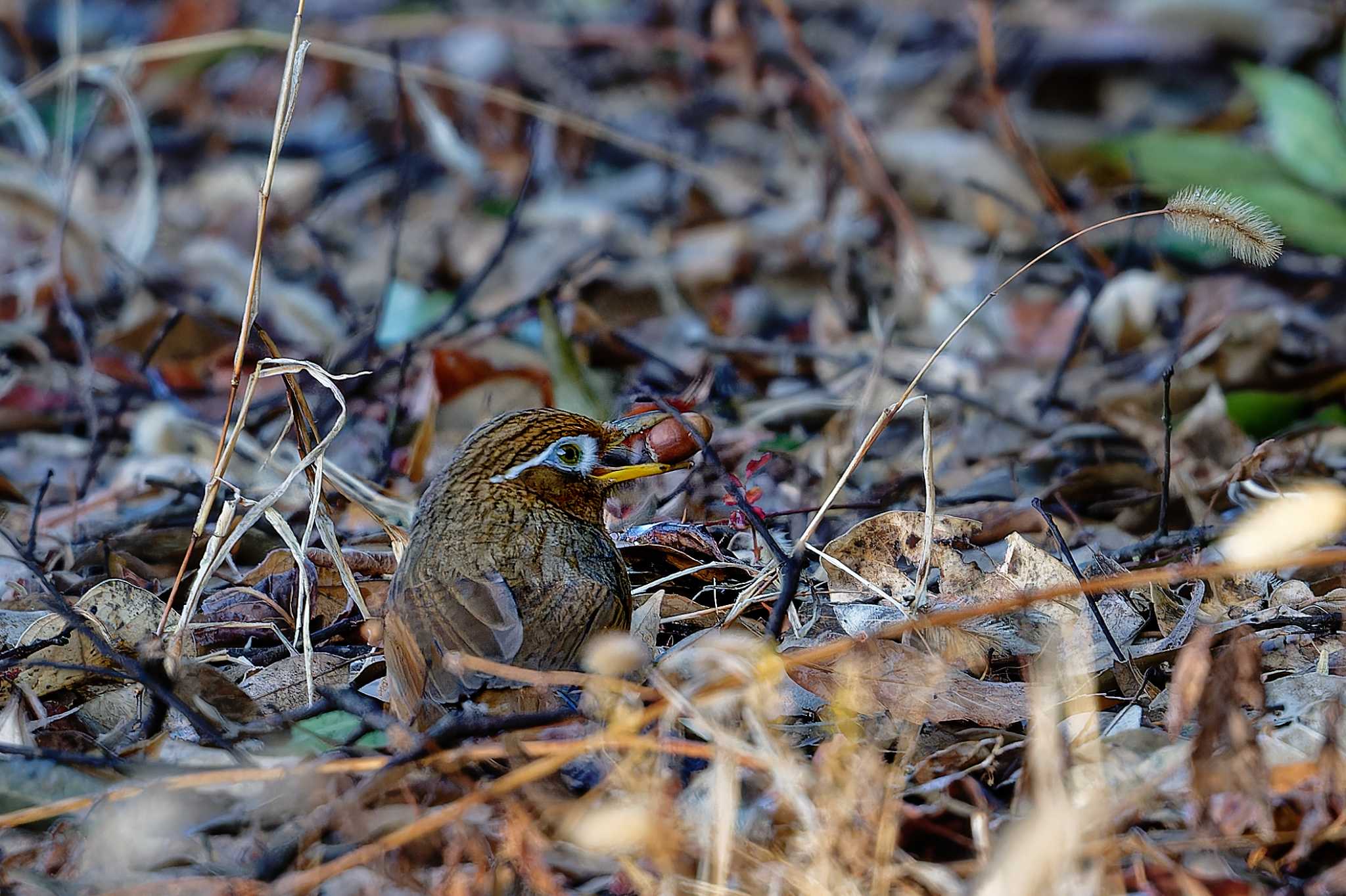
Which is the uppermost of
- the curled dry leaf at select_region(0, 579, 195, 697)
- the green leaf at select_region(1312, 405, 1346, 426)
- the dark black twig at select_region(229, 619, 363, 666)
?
the curled dry leaf at select_region(0, 579, 195, 697)

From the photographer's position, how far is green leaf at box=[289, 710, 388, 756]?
326cm

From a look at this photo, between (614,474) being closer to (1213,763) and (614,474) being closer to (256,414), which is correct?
(1213,763)

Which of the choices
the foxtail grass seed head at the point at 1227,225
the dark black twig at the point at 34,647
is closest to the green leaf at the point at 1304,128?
the foxtail grass seed head at the point at 1227,225

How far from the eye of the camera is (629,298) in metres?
7.39

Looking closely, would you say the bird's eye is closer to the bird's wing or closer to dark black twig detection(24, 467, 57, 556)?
the bird's wing

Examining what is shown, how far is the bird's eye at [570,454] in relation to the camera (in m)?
4.16

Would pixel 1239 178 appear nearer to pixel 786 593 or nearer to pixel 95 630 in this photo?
pixel 786 593

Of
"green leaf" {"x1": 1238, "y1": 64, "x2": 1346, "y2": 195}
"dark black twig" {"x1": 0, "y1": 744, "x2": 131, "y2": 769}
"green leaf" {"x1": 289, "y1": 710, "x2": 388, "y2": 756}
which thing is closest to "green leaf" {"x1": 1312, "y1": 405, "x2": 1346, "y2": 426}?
"green leaf" {"x1": 1238, "y1": 64, "x2": 1346, "y2": 195}

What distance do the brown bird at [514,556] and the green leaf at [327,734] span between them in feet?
0.33

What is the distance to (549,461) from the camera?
4141 millimetres

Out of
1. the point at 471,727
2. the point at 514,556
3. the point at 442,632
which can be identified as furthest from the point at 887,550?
the point at 471,727

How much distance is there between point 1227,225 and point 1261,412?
267 cm

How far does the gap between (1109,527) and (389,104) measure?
6613 millimetres

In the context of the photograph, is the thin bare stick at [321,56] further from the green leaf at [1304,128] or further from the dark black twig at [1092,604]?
the dark black twig at [1092,604]
